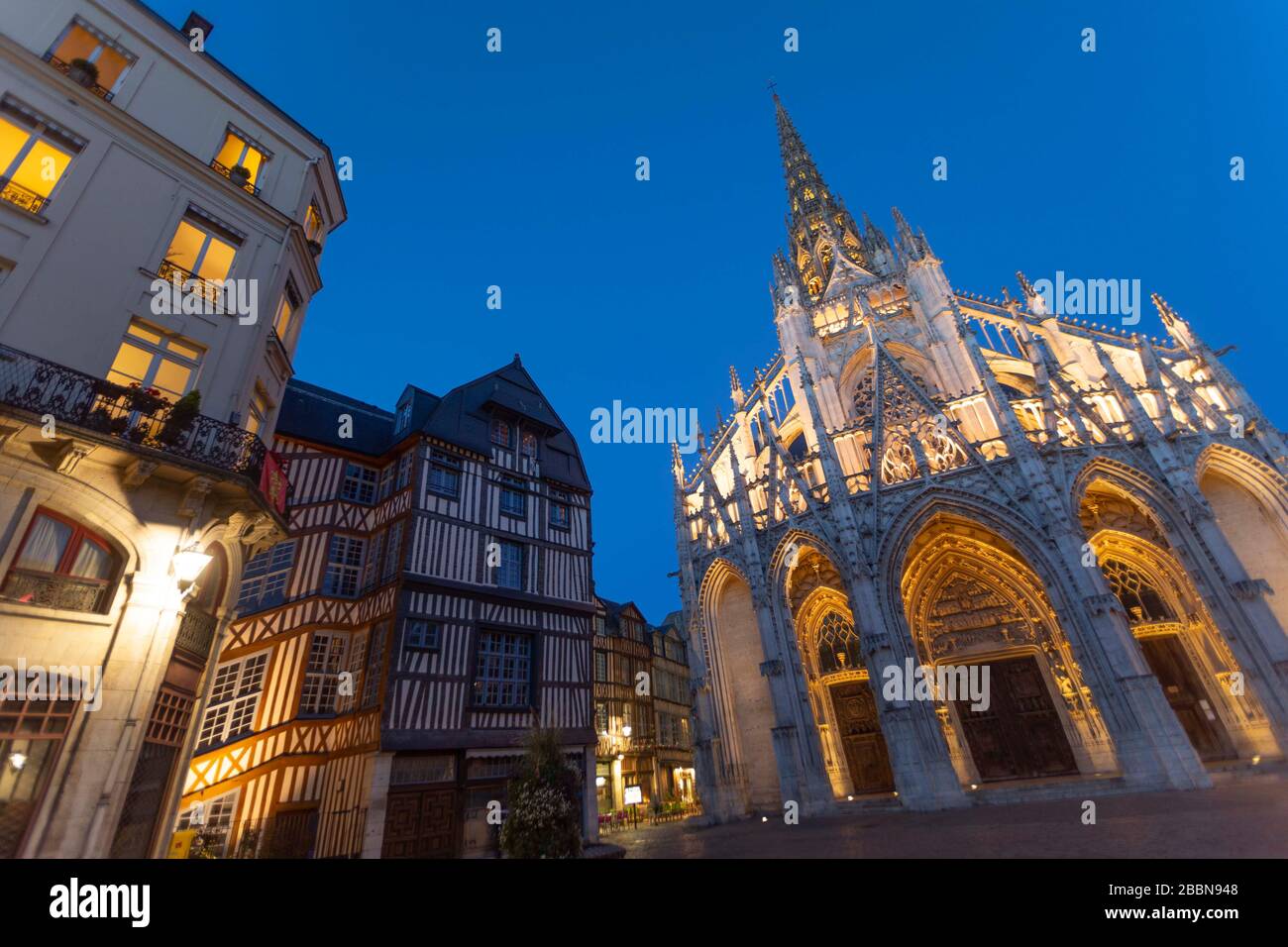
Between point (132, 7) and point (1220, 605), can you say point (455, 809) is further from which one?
point (1220, 605)

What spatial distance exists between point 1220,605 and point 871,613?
8.99m

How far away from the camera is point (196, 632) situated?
31.3 feet

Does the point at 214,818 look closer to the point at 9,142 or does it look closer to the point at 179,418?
the point at 179,418

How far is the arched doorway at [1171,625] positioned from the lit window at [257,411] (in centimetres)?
2299

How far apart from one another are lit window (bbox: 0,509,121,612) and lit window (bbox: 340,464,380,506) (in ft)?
32.1

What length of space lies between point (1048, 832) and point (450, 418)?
18.4 metres

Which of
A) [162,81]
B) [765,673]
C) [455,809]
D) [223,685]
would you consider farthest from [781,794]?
[162,81]

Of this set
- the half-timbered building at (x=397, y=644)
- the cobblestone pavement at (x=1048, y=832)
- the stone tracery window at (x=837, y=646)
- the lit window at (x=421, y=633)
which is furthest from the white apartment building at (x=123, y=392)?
the stone tracery window at (x=837, y=646)

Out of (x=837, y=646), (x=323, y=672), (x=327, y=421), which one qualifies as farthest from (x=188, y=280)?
(x=837, y=646)

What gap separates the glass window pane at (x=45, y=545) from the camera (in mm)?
7156

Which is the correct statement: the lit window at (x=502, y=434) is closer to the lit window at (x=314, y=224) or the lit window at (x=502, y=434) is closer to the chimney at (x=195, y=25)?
the lit window at (x=314, y=224)

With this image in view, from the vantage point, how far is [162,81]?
11.2 meters

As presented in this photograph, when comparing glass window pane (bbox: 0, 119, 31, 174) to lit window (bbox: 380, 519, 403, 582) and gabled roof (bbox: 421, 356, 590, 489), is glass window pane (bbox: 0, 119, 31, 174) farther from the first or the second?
lit window (bbox: 380, 519, 403, 582)

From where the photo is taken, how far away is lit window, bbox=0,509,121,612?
7.06 meters
